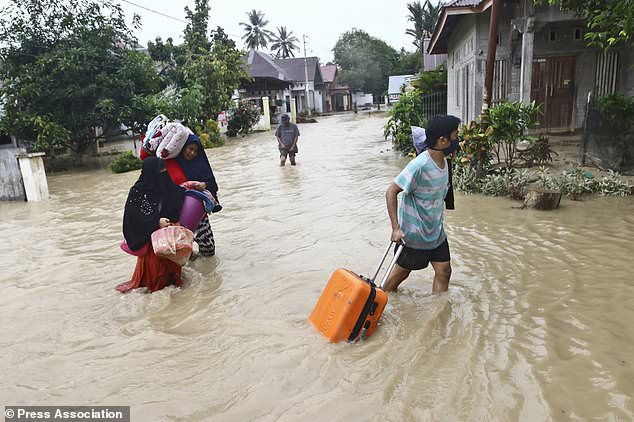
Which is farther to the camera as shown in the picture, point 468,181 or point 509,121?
point 468,181

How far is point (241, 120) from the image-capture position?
26.8m

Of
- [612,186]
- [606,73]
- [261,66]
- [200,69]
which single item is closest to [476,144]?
[612,186]

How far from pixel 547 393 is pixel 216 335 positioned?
2.32m

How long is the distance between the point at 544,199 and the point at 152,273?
5155 millimetres

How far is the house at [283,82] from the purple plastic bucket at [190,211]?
2456 centimetres

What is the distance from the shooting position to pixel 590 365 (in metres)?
3.03

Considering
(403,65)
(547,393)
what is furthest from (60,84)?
(403,65)

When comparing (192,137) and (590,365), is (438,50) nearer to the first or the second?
(192,137)

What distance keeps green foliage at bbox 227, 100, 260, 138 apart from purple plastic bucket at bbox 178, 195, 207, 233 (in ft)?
73.6

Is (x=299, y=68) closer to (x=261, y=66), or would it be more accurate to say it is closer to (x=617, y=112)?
(x=261, y=66)


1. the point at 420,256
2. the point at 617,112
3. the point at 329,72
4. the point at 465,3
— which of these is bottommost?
the point at 420,256

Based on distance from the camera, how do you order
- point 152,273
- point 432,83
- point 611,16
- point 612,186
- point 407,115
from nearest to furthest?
point 152,273
point 611,16
point 612,186
point 407,115
point 432,83

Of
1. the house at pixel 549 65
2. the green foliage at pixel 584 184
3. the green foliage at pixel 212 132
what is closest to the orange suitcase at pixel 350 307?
the green foliage at pixel 584 184

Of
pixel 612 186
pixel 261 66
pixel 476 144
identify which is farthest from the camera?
pixel 261 66
